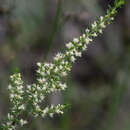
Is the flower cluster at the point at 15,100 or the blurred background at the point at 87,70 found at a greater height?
the blurred background at the point at 87,70

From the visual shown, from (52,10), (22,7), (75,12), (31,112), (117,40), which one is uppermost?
(52,10)

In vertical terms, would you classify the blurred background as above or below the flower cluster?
above

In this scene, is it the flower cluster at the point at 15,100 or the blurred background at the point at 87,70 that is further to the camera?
the blurred background at the point at 87,70

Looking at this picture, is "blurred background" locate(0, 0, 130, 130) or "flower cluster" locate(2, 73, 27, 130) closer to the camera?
"flower cluster" locate(2, 73, 27, 130)

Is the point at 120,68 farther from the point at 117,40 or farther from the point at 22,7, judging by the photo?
the point at 22,7

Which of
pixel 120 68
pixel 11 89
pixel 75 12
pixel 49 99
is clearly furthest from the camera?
pixel 120 68

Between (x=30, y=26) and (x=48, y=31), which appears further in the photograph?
(x=48, y=31)

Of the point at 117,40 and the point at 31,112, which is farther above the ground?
the point at 117,40

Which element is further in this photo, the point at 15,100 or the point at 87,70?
the point at 87,70

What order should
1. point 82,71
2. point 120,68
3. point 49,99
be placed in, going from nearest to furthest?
point 49,99
point 120,68
point 82,71

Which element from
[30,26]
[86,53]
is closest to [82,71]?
[86,53]

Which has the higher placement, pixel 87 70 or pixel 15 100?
pixel 87 70
